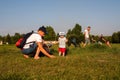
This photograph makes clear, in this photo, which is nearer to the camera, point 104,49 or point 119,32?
point 104,49

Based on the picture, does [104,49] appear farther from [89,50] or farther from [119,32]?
[119,32]

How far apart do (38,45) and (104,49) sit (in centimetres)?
746

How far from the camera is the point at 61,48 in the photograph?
45.4 ft

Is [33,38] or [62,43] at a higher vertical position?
[33,38]

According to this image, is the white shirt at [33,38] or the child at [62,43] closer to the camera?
the white shirt at [33,38]

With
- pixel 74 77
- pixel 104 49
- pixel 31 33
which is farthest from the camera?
pixel 104 49

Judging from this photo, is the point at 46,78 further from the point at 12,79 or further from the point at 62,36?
the point at 62,36

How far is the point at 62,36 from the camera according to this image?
14.2 metres

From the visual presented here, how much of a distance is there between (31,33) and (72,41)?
9.94 meters

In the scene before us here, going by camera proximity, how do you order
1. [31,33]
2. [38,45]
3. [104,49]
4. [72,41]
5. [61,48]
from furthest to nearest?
[72,41]
[104,49]
[61,48]
[31,33]
[38,45]

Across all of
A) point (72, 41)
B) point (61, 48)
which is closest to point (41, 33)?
point (61, 48)

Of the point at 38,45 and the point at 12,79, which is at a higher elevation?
the point at 38,45

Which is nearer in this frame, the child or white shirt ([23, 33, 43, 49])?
white shirt ([23, 33, 43, 49])

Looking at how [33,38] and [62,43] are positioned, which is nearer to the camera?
[33,38]
